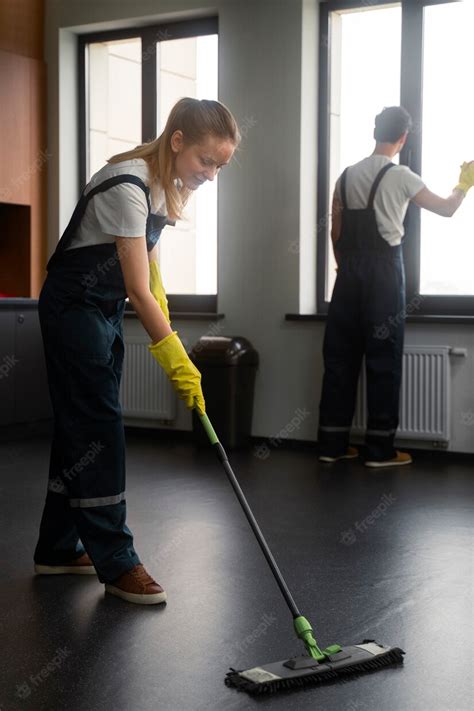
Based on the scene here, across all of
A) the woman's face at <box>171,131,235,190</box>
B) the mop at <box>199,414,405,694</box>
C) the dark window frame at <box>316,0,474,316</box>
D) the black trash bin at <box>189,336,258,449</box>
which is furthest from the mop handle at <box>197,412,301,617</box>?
the dark window frame at <box>316,0,474,316</box>

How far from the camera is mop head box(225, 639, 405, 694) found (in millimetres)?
1873

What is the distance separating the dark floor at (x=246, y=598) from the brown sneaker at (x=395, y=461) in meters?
0.28

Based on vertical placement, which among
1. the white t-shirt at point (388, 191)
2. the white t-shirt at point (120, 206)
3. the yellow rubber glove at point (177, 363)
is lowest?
the yellow rubber glove at point (177, 363)

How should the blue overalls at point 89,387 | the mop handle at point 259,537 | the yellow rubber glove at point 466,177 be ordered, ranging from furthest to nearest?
the yellow rubber glove at point 466,177 < the blue overalls at point 89,387 < the mop handle at point 259,537

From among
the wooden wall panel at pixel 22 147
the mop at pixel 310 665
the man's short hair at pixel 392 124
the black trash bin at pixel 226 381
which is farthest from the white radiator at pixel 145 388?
the mop at pixel 310 665

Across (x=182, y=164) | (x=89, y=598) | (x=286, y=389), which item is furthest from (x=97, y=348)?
(x=286, y=389)

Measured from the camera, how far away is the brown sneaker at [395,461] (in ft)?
14.8

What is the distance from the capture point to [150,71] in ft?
19.0

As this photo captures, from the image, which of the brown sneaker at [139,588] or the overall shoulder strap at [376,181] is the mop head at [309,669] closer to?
the brown sneaker at [139,588]

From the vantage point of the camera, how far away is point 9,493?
3.86 meters

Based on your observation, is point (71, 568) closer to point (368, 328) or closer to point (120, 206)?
point (120, 206)

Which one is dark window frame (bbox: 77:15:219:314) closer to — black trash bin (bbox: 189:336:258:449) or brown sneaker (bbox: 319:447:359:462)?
black trash bin (bbox: 189:336:258:449)

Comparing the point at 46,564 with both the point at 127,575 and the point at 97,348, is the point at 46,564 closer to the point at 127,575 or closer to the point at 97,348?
the point at 127,575

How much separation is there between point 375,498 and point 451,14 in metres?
2.73
